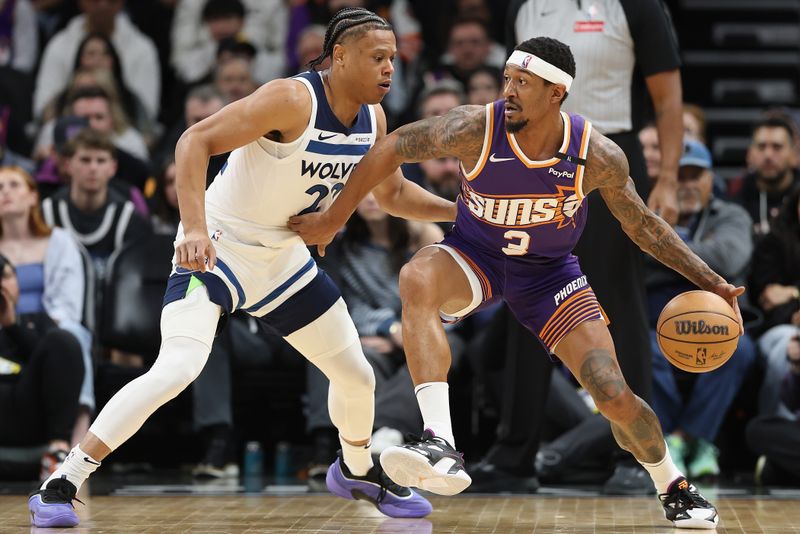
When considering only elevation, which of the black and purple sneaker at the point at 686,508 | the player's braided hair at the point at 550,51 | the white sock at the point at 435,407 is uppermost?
the player's braided hair at the point at 550,51

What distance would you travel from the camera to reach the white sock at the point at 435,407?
15.1 feet

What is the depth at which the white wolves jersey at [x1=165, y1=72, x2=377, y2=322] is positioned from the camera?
4867 millimetres

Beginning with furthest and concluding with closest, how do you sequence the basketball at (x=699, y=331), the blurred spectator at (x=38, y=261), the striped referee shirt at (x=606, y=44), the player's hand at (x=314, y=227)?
the blurred spectator at (x=38, y=261) → the striped referee shirt at (x=606, y=44) → the player's hand at (x=314, y=227) → the basketball at (x=699, y=331)

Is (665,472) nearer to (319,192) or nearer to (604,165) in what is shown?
(604,165)

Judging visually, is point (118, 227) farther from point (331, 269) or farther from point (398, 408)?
point (398, 408)

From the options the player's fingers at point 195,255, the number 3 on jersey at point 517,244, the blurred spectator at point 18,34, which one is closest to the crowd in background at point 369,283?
the blurred spectator at point 18,34

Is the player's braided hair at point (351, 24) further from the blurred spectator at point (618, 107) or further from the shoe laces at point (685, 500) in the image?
the shoe laces at point (685, 500)

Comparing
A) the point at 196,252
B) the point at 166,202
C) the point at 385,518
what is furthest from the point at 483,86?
the point at 196,252

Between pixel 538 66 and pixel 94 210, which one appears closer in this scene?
pixel 538 66

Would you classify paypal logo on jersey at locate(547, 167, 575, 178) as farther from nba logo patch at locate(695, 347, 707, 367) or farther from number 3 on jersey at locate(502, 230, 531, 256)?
nba logo patch at locate(695, 347, 707, 367)

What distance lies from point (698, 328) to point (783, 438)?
1.97m

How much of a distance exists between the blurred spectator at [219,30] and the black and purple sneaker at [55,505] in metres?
5.62

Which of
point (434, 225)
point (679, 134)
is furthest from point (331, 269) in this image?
point (679, 134)

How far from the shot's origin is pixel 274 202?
16.2ft
